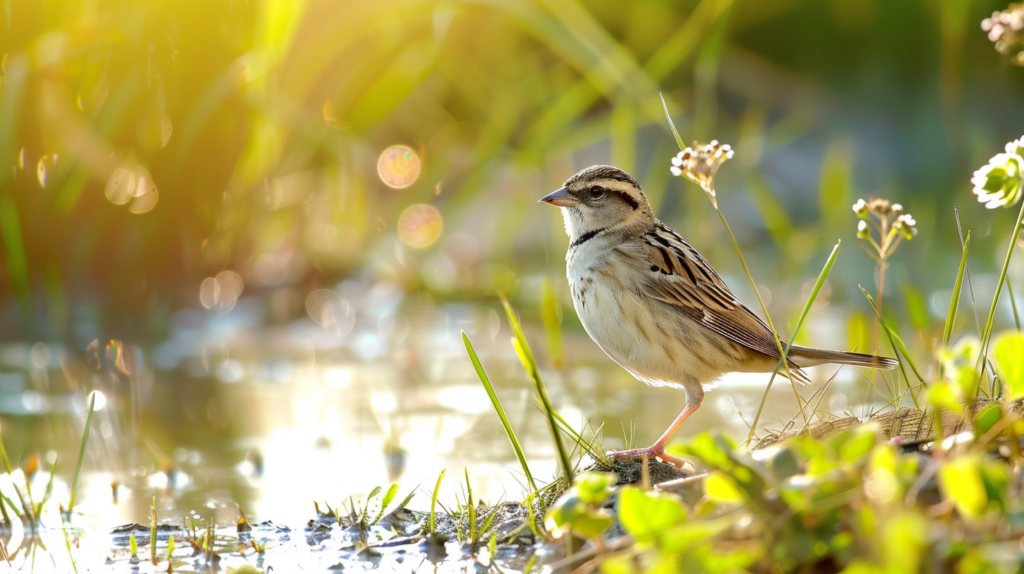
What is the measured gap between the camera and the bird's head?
4.23 metres

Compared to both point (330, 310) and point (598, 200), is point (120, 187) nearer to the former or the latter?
point (330, 310)

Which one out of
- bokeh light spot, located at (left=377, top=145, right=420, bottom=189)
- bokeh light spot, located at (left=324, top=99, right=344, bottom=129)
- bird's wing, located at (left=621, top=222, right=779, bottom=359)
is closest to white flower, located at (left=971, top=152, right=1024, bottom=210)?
bird's wing, located at (left=621, top=222, right=779, bottom=359)

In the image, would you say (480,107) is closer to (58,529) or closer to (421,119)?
(421,119)

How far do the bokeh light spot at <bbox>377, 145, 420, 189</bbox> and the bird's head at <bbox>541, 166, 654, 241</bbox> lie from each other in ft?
11.3

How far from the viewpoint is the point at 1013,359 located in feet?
6.20

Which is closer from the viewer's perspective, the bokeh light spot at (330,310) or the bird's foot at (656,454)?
the bird's foot at (656,454)

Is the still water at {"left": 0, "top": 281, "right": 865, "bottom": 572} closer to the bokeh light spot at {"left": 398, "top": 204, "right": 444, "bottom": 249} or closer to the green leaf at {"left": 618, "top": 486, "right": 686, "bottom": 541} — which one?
the bokeh light spot at {"left": 398, "top": 204, "right": 444, "bottom": 249}

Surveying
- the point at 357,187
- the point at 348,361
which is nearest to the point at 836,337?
the point at 348,361

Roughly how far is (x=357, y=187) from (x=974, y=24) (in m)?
5.21

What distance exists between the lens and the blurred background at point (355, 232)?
4434mm

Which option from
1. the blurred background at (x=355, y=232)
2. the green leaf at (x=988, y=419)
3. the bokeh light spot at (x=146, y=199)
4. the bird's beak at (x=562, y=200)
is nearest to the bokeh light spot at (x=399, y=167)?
the blurred background at (x=355, y=232)

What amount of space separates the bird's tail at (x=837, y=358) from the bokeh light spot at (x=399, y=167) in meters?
4.23

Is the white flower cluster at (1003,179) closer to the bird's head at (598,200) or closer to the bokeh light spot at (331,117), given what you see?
the bird's head at (598,200)

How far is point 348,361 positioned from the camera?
5.80 meters
